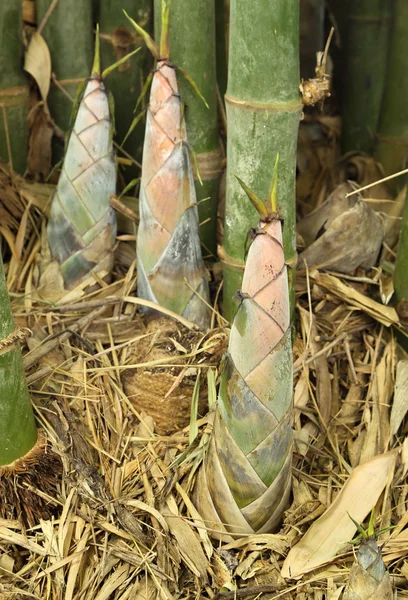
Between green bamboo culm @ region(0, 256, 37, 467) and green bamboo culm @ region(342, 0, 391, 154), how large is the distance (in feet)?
2.99

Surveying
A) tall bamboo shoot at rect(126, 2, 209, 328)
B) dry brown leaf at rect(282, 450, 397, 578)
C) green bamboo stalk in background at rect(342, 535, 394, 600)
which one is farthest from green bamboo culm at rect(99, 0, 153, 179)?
green bamboo stalk in background at rect(342, 535, 394, 600)

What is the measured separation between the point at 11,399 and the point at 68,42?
68cm

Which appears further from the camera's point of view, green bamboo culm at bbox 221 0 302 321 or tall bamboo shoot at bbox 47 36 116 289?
tall bamboo shoot at bbox 47 36 116 289

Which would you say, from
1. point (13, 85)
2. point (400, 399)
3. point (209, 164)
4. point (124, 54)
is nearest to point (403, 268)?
point (400, 399)

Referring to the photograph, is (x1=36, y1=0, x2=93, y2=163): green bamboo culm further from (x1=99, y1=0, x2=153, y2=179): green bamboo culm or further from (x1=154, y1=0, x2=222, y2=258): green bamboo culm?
(x1=154, y1=0, x2=222, y2=258): green bamboo culm

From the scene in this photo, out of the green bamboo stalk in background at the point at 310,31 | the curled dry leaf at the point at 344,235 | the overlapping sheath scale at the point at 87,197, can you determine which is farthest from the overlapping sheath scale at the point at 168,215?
the green bamboo stalk in background at the point at 310,31

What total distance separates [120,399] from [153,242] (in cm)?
24

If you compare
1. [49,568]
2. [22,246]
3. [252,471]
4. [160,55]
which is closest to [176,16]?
[160,55]

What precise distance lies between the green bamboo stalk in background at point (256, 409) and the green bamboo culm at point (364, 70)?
793 mm

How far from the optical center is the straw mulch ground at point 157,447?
1.06 metres

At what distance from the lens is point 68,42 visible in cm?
144

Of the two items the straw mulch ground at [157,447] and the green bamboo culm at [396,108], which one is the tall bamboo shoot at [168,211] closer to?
the straw mulch ground at [157,447]

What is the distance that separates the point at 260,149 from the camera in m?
1.13

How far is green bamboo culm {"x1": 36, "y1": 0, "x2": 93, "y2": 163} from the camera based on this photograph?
1.42 meters
